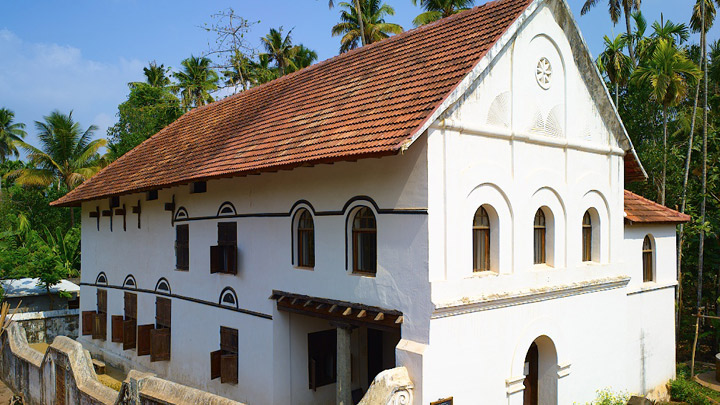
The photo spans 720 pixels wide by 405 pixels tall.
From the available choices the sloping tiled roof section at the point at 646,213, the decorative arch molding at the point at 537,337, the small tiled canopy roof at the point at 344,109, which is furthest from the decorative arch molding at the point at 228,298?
the sloping tiled roof section at the point at 646,213

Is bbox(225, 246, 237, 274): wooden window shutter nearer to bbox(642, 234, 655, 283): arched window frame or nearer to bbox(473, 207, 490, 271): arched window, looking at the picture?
bbox(473, 207, 490, 271): arched window

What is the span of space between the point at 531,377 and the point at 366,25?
824 inches

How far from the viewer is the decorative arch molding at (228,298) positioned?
1173cm

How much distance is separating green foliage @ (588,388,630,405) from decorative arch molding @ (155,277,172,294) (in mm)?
10354

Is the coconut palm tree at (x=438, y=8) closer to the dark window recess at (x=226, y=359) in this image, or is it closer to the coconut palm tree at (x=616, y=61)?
the coconut palm tree at (x=616, y=61)

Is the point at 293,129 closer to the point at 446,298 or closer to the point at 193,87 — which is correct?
the point at 446,298

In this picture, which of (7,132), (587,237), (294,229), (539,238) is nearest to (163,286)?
(294,229)

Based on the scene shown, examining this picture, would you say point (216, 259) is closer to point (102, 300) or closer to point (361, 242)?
point (361, 242)

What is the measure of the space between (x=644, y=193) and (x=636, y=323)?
8950mm

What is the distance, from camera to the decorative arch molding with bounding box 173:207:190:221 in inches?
533

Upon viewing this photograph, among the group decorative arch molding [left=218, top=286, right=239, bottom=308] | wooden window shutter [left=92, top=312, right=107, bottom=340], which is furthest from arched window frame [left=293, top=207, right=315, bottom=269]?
wooden window shutter [left=92, top=312, right=107, bottom=340]

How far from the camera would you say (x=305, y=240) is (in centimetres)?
1030

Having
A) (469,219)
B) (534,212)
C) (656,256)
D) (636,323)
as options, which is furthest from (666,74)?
(469,219)

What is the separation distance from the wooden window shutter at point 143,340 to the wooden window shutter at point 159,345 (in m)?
0.72
